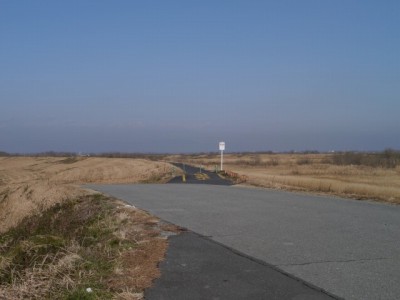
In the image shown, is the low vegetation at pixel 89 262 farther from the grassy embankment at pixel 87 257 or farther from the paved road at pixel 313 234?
the paved road at pixel 313 234

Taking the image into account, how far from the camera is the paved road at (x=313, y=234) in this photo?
23.8ft

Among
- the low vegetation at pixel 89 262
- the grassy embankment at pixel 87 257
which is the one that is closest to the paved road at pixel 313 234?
the grassy embankment at pixel 87 257

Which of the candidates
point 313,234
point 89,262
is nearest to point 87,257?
point 89,262

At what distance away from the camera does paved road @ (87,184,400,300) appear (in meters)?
7.26

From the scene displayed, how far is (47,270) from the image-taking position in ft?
23.0

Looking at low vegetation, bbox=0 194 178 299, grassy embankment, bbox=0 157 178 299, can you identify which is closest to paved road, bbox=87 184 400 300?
grassy embankment, bbox=0 157 178 299

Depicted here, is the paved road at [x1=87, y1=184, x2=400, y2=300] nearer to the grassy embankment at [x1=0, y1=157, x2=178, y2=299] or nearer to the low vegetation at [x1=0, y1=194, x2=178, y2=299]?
the grassy embankment at [x1=0, y1=157, x2=178, y2=299]

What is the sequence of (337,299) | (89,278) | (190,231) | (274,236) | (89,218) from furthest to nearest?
(89,218) → (190,231) → (274,236) → (89,278) → (337,299)

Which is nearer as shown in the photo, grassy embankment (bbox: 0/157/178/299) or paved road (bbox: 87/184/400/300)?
grassy embankment (bbox: 0/157/178/299)

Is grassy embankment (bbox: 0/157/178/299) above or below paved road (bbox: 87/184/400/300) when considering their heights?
above

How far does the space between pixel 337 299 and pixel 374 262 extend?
242 centimetres

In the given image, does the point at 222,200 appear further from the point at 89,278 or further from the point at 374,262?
the point at 89,278

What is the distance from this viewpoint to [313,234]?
11.2 meters

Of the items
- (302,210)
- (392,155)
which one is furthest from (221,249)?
(392,155)
